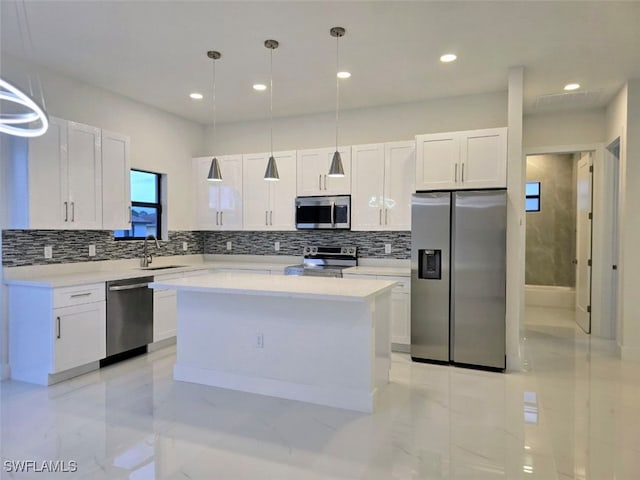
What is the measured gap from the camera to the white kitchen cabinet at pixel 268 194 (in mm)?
5367

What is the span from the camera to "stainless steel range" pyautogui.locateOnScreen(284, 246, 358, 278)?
498 cm

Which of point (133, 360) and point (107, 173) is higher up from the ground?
point (107, 173)

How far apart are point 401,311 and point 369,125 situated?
241 cm

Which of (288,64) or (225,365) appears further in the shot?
(288,64)

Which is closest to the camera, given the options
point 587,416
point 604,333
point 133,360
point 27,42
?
point 587,416

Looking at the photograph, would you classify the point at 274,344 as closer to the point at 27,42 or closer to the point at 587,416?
the point at 587,416

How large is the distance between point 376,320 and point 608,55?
10.4 ft

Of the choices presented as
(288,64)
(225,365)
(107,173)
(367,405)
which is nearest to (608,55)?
(288,64)

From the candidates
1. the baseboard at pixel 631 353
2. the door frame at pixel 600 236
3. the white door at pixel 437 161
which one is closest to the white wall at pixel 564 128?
the door frame at pixel 600 236

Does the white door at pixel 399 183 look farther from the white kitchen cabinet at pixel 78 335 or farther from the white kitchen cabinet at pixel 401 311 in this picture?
the white kitchen cabinet at pixel 78 335

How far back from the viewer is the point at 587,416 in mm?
3012

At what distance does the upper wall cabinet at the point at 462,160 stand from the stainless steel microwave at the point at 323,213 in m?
1.01

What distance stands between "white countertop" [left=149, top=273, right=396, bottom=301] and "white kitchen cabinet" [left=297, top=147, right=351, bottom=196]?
5.85ft

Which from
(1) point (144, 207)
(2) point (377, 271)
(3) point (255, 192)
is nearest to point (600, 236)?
(2) point (377, 271)
